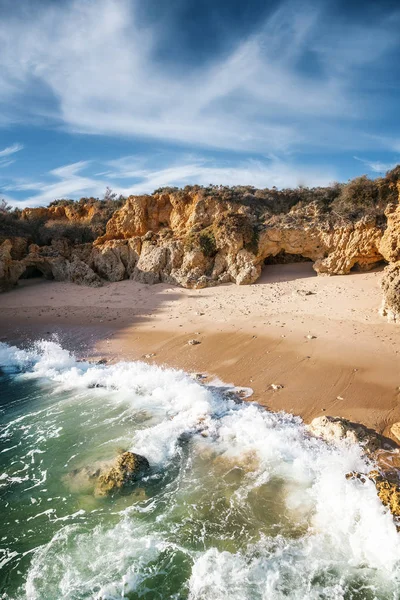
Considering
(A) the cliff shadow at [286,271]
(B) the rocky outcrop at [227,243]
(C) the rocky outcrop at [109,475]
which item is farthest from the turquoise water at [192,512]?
(B) the rocky outcrop at [227,243]

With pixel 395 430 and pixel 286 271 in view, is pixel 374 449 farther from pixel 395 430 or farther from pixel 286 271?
pixel 286 271

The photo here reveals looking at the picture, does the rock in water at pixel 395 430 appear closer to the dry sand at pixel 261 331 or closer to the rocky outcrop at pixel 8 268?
the dry sand at pixel 261 331

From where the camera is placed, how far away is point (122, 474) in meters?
5.29

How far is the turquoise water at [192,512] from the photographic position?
12.6 feet

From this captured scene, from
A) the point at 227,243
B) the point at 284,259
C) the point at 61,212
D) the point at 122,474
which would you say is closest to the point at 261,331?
the point at 122,474

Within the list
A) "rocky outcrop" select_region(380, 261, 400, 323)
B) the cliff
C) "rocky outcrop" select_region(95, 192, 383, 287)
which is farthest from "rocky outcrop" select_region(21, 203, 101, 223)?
"rocky outcrop" select_region(380, 261, 400, 323)

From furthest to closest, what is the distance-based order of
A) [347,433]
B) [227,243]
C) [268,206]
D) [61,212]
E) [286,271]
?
[61,212]
[268,206]
[286,271]
[227,243]
[347,433]

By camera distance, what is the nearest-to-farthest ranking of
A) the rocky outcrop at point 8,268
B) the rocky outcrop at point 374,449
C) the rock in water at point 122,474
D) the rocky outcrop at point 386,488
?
the rocky outcrop at point 386,488, the rocky outcrop at point 374,449, the rock in water at point 122,474, the rocky outcrop at point 8,268

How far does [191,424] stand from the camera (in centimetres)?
674

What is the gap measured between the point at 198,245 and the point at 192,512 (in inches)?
531

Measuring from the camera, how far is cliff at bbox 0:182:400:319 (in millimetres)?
15164

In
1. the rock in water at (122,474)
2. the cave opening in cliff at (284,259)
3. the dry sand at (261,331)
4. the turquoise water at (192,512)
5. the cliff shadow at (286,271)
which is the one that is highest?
the cave opening in cliff at (284,259)

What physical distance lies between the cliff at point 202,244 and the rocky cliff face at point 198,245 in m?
0.04

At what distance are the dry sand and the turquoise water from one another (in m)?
1.36
